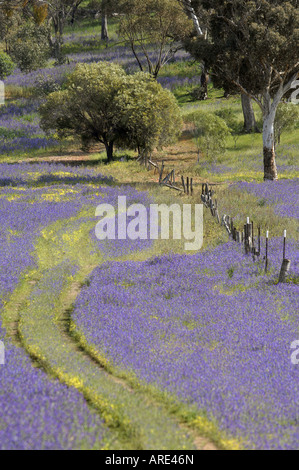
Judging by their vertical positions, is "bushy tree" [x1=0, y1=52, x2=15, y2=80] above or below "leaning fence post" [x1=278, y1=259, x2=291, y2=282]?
above

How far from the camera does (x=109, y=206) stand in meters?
27.1

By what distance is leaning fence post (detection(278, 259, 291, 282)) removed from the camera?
15938 mm

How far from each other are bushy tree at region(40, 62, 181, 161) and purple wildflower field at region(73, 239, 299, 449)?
58.9 feet

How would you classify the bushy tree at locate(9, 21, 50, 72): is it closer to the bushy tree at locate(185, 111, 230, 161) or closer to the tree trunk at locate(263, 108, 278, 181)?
the bushy tree at locate(185, 111, 230, 161)

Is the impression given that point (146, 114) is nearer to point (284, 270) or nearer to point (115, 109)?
point (115, 109)

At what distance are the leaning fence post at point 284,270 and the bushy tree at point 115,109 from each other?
20577 mm

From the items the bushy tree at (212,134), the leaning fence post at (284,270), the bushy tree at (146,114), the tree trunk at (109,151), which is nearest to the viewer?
the leaning fence post at (284,270)

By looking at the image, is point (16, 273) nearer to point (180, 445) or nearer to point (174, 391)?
point (174, 391)

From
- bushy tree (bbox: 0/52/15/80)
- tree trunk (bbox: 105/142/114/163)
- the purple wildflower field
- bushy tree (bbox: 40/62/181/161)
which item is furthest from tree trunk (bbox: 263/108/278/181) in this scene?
bushy tree (bbox: 0/52/15/80)

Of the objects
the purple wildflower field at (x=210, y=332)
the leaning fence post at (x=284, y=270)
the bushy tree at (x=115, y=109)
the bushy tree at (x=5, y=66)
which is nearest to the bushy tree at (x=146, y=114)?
the bushy tree at (x=115, y=109)

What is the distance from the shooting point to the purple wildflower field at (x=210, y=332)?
9.17 meters

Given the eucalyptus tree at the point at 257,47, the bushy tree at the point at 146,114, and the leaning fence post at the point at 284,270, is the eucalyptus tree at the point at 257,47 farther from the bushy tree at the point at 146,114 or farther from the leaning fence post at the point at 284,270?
the leaning fence post at the point at 284,270
